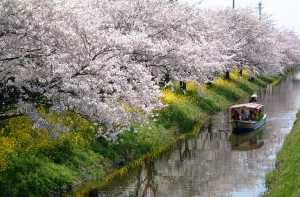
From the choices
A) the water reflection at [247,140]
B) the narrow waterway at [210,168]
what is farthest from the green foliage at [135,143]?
the water reflection at [247,140]

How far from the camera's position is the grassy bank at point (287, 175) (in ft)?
51.5

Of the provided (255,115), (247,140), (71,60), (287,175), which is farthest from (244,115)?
(71,60)

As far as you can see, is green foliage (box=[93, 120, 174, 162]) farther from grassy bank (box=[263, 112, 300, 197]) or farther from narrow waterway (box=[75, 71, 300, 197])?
grassy bank (box=[263, 112, 300, 197])

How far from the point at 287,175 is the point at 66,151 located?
1095 cm

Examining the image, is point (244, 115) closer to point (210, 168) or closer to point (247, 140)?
point (247, 140)

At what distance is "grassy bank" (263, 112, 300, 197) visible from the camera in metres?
15.7

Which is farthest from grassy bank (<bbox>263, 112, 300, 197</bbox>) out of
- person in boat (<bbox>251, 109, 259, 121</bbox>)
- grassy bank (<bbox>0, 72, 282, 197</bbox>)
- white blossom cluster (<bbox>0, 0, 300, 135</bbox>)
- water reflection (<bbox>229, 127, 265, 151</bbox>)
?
person in boat (<bbox>251, 109, 259, 121</bbox>)

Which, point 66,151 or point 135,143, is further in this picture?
point 135,143

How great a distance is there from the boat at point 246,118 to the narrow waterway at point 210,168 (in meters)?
0.66

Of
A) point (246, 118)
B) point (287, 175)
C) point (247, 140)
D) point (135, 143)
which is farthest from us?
point (246, 118)

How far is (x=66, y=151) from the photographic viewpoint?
21672 millimetres

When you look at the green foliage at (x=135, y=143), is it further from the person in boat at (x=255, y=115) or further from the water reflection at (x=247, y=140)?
the person in boat at (x=255, y=115)

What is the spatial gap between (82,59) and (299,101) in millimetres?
42121

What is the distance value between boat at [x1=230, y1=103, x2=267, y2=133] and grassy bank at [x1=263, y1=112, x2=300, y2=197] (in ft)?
26.7
